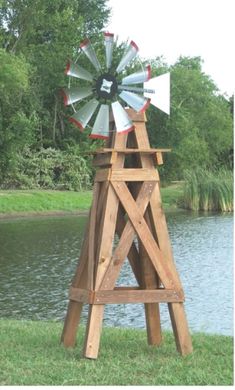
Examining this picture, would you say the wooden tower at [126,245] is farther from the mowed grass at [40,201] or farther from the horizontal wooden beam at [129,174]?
the mowed grass at [40,201]

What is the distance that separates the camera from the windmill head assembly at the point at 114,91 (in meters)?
5.30

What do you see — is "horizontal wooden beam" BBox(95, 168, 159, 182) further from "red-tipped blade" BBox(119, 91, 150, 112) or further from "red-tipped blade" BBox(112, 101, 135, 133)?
"red-tipped blade" BBox(119, 91, 150, 112)

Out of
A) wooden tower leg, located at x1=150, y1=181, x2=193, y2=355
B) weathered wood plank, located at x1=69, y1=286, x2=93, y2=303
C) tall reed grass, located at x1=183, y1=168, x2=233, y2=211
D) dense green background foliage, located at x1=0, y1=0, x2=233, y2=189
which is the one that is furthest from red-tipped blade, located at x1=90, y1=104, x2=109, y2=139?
tall reed grass, located at x1=183, y1=168, x2=233, y2=211

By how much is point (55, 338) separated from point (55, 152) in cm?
2925

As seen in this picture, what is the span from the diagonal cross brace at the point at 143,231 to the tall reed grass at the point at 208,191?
85.7 ft

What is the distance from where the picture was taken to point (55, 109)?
37938mm

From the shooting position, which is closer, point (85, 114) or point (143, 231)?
point (143, 231)

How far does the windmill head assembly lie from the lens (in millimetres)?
5305

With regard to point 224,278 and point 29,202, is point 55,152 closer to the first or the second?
point 29,202

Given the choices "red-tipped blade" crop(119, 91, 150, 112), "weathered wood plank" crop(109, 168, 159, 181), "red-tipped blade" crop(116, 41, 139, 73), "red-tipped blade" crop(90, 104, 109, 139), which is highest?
"red-tipped blade" crop(116, 41, 139, 73)

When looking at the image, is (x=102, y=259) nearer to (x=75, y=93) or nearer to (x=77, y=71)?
(x=75, y=93)

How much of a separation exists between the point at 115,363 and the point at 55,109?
112 feet

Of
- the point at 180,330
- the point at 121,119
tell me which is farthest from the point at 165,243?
the point at 121,119

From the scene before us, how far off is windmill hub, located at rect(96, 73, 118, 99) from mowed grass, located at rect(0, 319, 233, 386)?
2173 millimetres
